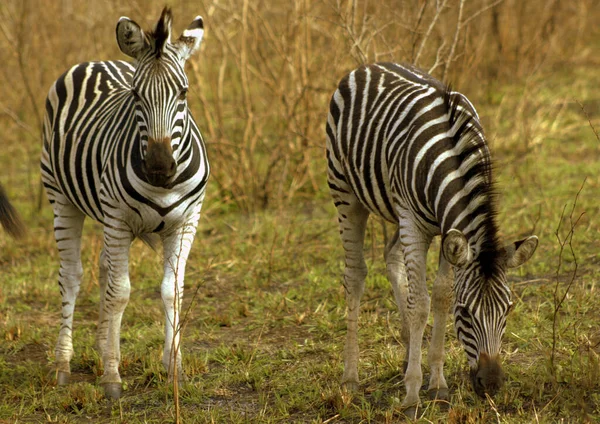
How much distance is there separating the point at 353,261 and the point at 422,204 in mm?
1009

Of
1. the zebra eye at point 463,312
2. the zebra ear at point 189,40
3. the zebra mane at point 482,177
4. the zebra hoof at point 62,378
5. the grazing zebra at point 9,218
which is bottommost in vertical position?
the zebra hoof at point 62,378

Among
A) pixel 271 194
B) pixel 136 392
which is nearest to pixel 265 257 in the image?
pixel 271 194

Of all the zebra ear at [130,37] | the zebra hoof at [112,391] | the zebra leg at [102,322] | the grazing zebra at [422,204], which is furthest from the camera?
the zebra leg at [102,322]

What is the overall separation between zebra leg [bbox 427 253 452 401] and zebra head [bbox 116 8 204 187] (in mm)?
1716

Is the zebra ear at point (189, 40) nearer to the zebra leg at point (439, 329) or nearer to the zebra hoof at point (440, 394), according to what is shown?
the zebra leg at point (439, 329)

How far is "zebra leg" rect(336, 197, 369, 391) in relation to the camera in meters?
5.29

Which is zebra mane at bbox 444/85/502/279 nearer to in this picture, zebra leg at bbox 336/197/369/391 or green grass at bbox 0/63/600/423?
green grass at bbox 0/63/600/423

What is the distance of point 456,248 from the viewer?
4.09 metres


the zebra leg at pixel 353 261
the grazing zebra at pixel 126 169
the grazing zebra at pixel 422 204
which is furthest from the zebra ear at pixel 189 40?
the zebra leg at pixel 353 261

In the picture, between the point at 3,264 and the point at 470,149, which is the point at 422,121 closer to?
the point at 470,149

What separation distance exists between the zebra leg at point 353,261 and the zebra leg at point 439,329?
0.58 metres

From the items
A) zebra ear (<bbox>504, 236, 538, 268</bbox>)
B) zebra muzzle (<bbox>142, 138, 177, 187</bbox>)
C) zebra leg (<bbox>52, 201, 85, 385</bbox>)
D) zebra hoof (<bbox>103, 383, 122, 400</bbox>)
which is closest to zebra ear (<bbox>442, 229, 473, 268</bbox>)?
zebra ear (<bbox>504, 236, 538, 268</bbox>)

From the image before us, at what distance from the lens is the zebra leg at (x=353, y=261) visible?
5.29m

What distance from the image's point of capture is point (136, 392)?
17.6ft
